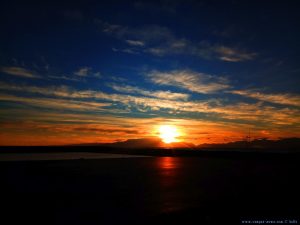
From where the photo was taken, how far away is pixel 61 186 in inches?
999

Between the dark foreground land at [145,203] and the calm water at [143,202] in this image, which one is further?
the calm water at [143,202]

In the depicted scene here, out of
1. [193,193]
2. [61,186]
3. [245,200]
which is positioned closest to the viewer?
[245,200]

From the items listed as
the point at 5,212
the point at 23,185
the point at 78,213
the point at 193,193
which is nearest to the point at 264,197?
the point at 193,193

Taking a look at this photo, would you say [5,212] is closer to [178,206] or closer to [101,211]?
[101,211]

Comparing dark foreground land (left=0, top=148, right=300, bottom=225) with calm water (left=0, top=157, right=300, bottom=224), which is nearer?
dark foreground land (left=0, top=148, right=300, bottom=225)

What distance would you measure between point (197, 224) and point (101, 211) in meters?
6.24

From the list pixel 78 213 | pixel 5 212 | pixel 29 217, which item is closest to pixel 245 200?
pixel 78 213

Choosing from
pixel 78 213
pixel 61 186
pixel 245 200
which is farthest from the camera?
pixel 61 186

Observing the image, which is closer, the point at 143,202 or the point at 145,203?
the point at 145,203

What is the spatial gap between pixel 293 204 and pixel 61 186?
19.5 m

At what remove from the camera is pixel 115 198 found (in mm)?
19984

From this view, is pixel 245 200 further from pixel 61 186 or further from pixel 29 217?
pixel 61 186

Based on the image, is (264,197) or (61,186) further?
(61,186)

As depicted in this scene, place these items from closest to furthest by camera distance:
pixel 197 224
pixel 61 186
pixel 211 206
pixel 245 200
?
pixel 197 224 → pixel 211 206 → pixel 245 200 → pixel 61 186
